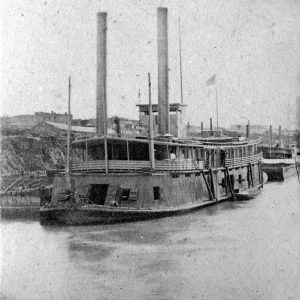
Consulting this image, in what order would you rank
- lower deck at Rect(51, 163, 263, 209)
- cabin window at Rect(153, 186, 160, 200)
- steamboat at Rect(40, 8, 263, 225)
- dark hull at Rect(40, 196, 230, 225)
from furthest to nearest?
cabin window at Rect(153, 186, 160, 200) < lower deck at Rect(51, 163, 263, 209) < steamboat at Rect(40, 8, 263, 225) < dark hull at Rect(40, 196, 230, 225)

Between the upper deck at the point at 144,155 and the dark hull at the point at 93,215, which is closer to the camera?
the dark hull at the point at 93,215

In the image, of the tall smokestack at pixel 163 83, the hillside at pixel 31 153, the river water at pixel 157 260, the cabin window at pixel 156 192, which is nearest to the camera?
the river water at pixel 157 260

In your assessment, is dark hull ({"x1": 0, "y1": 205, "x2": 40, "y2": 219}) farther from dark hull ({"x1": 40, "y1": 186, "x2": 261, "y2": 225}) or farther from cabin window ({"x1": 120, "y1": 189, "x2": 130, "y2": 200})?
cabin window ({"x1": 120, "y1": 189, "x2": 130, "y2": 200})

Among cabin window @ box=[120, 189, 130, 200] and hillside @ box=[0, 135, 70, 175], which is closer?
cabin window @ box=[120, 189, 130, 200]

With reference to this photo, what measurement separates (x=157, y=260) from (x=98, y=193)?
7.38 m

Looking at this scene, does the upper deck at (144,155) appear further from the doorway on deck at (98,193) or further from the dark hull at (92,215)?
the dark hull at (92,215)

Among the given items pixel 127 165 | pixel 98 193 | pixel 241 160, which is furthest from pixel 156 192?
pixel 241 160

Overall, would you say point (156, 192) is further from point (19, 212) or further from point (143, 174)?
point (19, 212)

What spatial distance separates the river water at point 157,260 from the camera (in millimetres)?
9023

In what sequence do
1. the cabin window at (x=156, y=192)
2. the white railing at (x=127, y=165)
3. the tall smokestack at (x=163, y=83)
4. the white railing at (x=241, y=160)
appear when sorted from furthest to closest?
the white railing at (x=241, y=160) → the tall smokestack at (x=163, y=83) → the cabin window at (x=156, y=192) → the white railing at (x=127, y=165)

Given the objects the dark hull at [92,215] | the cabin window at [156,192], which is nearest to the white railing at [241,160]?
the cabin window at [156,192]

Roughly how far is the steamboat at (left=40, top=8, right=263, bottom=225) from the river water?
28.5 inches

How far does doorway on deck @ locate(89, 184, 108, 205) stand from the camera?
1816 cm

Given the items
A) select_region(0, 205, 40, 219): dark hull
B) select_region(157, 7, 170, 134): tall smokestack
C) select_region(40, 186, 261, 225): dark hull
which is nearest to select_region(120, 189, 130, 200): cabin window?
select_region(40, 186, 261, 225): dark hull
